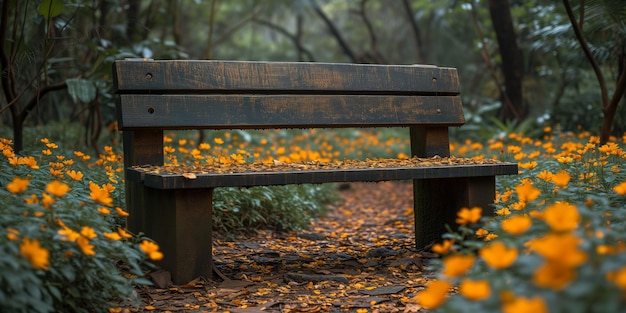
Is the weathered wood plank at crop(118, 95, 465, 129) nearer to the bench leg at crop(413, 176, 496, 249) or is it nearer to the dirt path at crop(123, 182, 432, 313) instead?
the bench leg at crop(413, 176, 496, 249)

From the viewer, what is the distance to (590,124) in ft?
25.1

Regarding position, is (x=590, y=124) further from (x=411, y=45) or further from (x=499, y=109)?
(x=411, y=45)

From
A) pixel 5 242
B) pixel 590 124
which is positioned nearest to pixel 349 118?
pixel 5 242

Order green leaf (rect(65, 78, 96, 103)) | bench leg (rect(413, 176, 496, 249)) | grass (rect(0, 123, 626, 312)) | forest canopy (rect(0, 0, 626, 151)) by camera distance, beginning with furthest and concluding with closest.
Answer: forest canopy (rect(0, 0, 626, 151))
green leaf (rect(65, 78, 96, 103))
bench leg (rect(413, 176, 496, 249))
grass (rect(0, 123, 626, 312))

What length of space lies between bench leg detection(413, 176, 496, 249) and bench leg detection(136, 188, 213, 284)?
53.7 inches

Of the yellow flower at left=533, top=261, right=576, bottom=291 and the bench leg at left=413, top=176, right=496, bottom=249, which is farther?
the bench leg at left=413, top=176, right=496, bottom=249

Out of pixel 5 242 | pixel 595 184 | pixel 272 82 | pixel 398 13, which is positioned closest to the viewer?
pixel 5 242

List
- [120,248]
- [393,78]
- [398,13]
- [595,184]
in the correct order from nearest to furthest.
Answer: [120,248], [595,184], [393,78], [398,13]

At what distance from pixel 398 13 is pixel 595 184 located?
12.5 m

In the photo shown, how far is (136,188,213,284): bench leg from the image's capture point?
292 cm

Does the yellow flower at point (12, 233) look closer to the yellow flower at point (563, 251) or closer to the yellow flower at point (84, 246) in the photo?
the yellow flower at point (84, 246)

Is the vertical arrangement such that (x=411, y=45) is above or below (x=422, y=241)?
above

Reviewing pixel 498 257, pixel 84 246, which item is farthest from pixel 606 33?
pixel 84 246

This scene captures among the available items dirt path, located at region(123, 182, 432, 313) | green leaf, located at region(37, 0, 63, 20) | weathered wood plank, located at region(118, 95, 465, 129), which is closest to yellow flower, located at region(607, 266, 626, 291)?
dirt path, located at region(123, 182, 432, 313)
